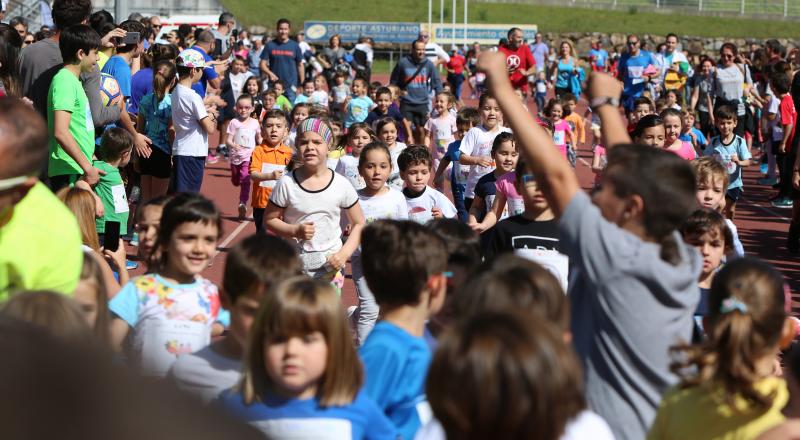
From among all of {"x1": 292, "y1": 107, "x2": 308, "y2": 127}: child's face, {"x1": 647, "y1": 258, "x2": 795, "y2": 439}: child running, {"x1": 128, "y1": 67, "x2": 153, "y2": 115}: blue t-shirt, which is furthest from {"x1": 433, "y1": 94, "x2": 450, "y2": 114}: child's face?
{"x1": 647, "y1": 258, "x2": 795, "y2": 439}: child running

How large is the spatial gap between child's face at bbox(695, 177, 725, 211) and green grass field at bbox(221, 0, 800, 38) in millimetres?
48938

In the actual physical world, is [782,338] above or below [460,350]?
below

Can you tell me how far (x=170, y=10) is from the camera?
43.9m

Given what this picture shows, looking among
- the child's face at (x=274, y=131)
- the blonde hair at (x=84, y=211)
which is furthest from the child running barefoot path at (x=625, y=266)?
the child's face at (x=274, y=131)

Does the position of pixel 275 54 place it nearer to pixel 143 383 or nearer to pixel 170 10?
pixel 143 383

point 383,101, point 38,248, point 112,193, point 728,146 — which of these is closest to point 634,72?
point 383,101

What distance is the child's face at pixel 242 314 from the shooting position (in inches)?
147

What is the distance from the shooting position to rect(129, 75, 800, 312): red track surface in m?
11.0

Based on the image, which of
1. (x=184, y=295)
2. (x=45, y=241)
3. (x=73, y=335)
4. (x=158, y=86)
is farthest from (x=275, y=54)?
(x=73, y=335)

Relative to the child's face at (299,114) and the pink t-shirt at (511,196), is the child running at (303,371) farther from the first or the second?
the child's face at (299,114)

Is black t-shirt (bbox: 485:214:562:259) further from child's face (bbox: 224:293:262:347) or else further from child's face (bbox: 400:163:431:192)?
child's face (bbox: 400:163:431:192)

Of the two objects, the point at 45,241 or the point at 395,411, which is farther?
the point at 395,411

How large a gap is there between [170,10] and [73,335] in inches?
1768

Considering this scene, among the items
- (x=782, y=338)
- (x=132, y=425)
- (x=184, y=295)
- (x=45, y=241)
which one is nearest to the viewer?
(x=132, y=425)
